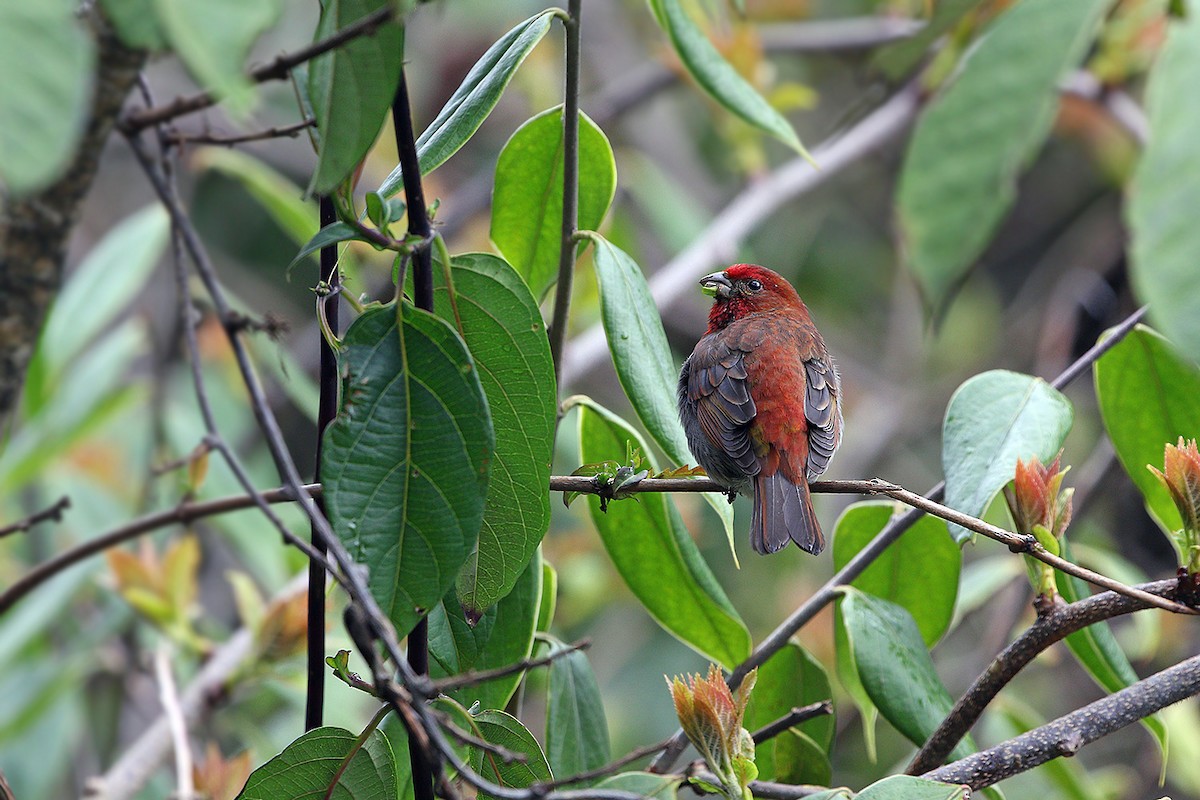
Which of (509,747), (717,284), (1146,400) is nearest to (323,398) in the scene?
(509,747)

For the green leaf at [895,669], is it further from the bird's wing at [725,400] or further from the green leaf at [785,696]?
the bird's wing at [725,400]

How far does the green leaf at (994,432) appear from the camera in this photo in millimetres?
1736

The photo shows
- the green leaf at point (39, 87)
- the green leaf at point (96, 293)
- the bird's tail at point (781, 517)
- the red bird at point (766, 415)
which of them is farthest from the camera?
the green leaf at point (96, 293)

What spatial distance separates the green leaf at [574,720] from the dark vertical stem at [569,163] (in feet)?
1.94

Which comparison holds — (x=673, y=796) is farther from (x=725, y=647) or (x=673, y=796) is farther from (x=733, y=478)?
Answer: (x=733, y=478)

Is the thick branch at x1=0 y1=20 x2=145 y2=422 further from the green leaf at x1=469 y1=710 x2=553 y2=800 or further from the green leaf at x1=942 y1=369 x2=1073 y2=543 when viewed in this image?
the green leaf at x1=942 y1=369 x2=1073 y2=543

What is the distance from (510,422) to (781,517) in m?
1.32

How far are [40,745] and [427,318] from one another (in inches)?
120

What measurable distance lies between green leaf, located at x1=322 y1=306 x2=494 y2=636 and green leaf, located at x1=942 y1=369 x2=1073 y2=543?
770mm

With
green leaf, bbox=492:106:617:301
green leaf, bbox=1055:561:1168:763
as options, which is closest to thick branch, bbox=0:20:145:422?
green leaf, bbox=492:106:617:301

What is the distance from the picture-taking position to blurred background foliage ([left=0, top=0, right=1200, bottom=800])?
353 centimetres

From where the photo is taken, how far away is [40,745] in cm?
369

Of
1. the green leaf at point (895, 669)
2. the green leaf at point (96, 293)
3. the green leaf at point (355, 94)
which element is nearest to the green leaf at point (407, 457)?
the green leaf at point (355, 94)

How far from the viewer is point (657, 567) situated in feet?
6.64
